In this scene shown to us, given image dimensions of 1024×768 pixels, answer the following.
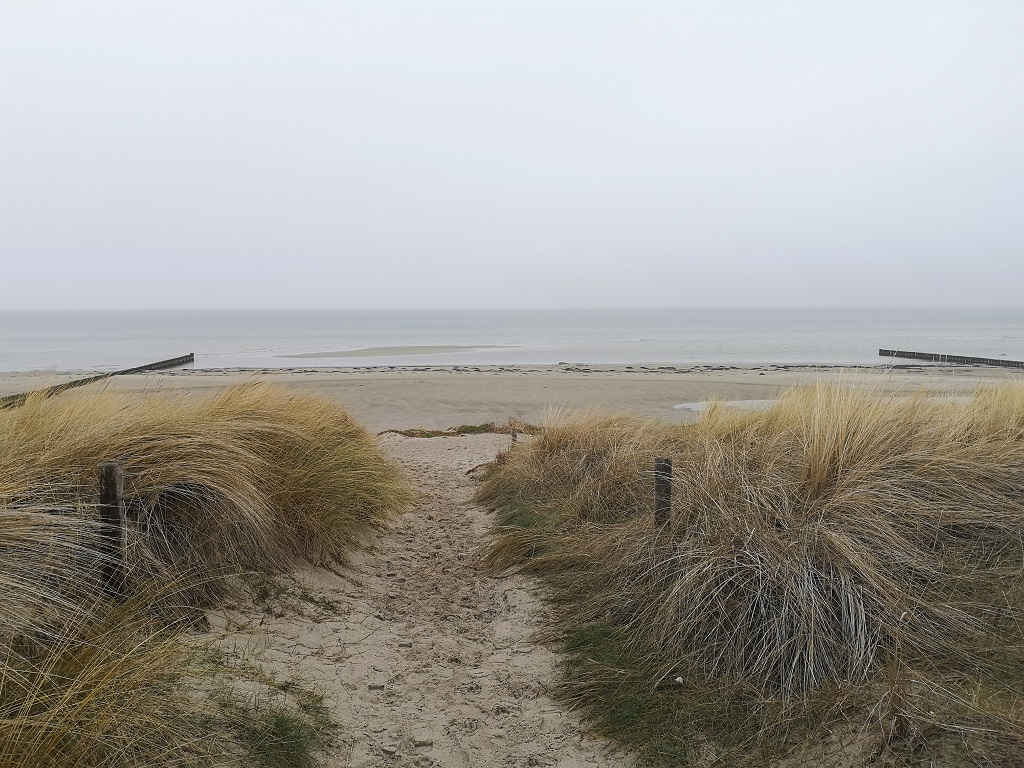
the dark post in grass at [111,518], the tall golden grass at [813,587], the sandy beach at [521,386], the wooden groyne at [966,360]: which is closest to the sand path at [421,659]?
the tall golden grass at [813,587]

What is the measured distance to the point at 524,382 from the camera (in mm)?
26516

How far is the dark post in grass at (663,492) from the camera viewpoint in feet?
16.4

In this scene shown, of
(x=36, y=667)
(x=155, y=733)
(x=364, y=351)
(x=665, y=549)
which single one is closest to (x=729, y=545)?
(x=665, y=549)

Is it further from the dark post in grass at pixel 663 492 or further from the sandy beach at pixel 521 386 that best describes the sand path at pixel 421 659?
the sandy beach at pixel 521 386

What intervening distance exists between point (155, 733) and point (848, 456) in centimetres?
474

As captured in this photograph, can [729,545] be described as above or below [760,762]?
above

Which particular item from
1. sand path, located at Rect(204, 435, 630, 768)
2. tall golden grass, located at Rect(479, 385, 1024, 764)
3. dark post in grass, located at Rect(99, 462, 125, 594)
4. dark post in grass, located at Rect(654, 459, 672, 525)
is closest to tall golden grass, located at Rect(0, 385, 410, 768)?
dark post in grass, located at Rect(99, 462, 125, 594)

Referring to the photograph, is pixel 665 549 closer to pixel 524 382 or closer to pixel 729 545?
pixel 729 545

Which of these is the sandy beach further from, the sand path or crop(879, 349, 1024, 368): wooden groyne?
the sand path

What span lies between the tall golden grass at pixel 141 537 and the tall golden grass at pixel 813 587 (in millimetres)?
1795

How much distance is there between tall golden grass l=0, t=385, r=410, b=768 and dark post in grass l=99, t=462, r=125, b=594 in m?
0.07

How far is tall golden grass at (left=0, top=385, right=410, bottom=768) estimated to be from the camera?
2674 millimetres

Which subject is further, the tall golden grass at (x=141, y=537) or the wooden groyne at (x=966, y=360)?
the wooden groyne at (x=966, y=360)

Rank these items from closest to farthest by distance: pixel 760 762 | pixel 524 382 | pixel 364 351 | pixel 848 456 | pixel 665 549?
1. pixel 760 762
2. pixel 665 549
3. pixel 848 456
4. pixel 524 382
5. pixel 364 351
